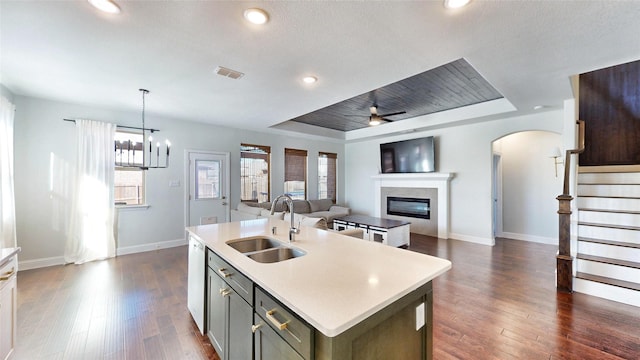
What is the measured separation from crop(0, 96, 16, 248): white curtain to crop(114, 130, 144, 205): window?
4.35 ft

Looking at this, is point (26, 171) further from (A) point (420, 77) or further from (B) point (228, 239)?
(A) point (420, 77)

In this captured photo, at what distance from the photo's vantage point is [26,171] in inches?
154

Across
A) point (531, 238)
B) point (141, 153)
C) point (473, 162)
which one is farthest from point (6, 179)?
point (531, 238)

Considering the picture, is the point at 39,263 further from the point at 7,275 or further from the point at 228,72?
the point at 228,72

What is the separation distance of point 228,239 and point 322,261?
0.97m

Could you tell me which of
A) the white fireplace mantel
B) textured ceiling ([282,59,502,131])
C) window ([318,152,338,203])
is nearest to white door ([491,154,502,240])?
the white fireplace mantel

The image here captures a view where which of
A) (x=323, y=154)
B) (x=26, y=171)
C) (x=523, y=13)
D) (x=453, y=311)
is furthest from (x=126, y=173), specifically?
(x=523, y=13)

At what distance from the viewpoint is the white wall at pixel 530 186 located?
5.25 m

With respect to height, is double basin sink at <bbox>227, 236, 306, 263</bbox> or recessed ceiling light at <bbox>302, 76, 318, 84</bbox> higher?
recessed ceiling light at <bbox>302, 76, 318, 84</bbox>

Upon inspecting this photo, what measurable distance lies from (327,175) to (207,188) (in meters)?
3.69

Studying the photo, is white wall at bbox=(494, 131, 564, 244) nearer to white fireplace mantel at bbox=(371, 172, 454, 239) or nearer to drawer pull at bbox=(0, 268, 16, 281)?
white fireplace mantel at bbox=(371, 172, 454, 239)

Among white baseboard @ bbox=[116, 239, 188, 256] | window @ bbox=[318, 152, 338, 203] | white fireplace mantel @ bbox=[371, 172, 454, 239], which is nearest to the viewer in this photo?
white baseboard @ bbox=[116, 239, 188, 256]

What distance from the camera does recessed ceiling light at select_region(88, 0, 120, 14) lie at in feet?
5.79

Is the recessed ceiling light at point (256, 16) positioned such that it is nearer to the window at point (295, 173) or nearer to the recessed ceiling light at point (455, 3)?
the recessed ceiling light at point (455, 3)
